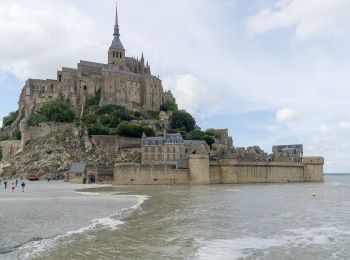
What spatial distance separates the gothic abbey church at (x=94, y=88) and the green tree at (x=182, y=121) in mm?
7560

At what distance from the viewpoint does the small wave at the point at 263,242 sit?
12641 mm

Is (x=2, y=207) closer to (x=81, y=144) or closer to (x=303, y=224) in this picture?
(x=303, y=224)

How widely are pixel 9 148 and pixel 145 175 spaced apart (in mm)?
33650

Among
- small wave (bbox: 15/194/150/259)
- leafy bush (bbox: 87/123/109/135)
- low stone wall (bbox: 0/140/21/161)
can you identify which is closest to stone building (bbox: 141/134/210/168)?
leafy bush (bbox: 87/123/109/135)

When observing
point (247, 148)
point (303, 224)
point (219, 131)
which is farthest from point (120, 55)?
point (303, 224)

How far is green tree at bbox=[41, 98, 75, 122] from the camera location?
7475 cm

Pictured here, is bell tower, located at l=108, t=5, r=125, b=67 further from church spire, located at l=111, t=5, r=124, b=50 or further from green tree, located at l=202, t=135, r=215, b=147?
green tree, located at l=202, t=135, r=215, b=147

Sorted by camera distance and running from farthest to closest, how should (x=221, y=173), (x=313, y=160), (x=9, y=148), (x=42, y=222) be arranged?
(x=9, y=148) < (x=313, y=160) < (x=221, y=173) < (x=42, y=222)

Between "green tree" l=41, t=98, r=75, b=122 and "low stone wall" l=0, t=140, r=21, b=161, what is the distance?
732 centimetres

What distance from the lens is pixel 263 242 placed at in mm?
14414

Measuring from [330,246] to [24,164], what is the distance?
200ft

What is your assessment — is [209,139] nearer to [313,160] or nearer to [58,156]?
[313,160]

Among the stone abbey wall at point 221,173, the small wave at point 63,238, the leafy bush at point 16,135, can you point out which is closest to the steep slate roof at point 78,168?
the stone abbey wall at point 221,173

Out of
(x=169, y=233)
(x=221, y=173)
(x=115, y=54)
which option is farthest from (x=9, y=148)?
(x=169, y=233)
